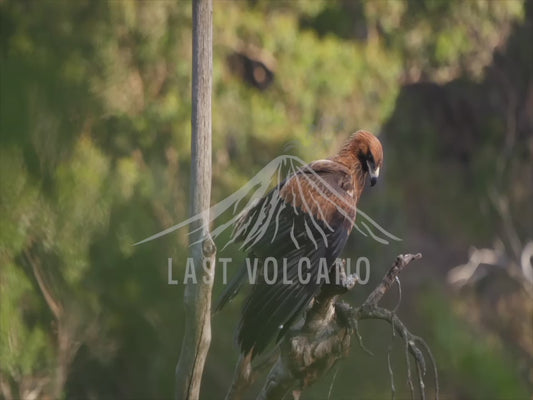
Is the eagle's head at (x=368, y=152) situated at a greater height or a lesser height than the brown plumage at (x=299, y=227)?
greater

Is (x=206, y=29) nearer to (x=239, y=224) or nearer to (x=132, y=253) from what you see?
(x=239, y=224)

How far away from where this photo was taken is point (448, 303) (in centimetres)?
1226

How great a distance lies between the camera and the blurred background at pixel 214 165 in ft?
22.1

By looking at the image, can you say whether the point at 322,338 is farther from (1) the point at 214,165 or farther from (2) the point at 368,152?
(1) the point at 214,165

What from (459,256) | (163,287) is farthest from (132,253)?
(459,256)

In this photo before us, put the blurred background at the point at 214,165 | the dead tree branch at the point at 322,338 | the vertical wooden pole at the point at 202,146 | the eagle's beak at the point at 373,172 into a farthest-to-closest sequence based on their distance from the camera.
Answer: the blurred background at the point at 214,165 → the eagle's beak at the point at 373,172 → the vertical wooden pole at the point at 202,146 → the dead tree branch at the point at 322,338

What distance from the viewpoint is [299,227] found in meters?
4.70

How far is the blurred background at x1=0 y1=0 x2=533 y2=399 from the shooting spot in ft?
22.1

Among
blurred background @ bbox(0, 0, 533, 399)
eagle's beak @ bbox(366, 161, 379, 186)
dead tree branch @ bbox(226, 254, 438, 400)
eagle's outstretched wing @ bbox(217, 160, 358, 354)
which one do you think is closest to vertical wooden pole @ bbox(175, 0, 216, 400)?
eagle's outstretched wing @ bbox(217, 160, 358, 354)

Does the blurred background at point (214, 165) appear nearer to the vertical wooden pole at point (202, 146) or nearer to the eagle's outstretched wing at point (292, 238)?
the eagle's outstretched wing at point (292, 238)

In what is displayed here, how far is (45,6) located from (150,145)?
183 centimetres

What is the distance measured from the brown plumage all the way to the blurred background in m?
0.42

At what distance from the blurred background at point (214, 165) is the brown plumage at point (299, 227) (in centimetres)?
42

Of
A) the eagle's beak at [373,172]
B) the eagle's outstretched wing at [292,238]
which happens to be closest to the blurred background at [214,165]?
the eagle's outstretched wing at [292,238]
